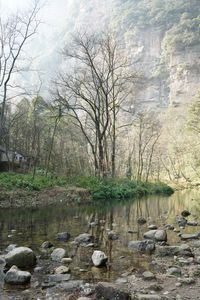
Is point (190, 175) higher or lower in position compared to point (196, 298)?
higher

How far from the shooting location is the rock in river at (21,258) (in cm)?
613

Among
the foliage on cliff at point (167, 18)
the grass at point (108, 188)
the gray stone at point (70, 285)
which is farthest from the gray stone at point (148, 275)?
the foliage on cliff at point (167, 18)

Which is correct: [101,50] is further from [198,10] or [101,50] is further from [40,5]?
[198,10]

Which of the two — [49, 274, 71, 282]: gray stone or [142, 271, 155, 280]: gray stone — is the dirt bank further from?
[142, 271, 155, 280]: gray stone

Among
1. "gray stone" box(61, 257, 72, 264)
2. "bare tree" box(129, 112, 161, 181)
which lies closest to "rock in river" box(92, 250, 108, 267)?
"gray stone" box(61, 257, 72, 264)

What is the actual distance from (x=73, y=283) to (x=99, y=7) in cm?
18688

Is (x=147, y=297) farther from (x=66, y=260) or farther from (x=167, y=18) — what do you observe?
(x=167, y=18)

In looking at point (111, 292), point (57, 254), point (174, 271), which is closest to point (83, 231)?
point (57, 254)

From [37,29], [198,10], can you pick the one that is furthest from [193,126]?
[198,10]

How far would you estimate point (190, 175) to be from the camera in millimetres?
69625

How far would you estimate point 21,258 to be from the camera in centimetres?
618

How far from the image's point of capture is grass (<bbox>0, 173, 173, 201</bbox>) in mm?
20266

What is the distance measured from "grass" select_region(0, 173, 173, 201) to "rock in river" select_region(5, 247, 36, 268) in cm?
1301

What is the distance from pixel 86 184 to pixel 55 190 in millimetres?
3615
